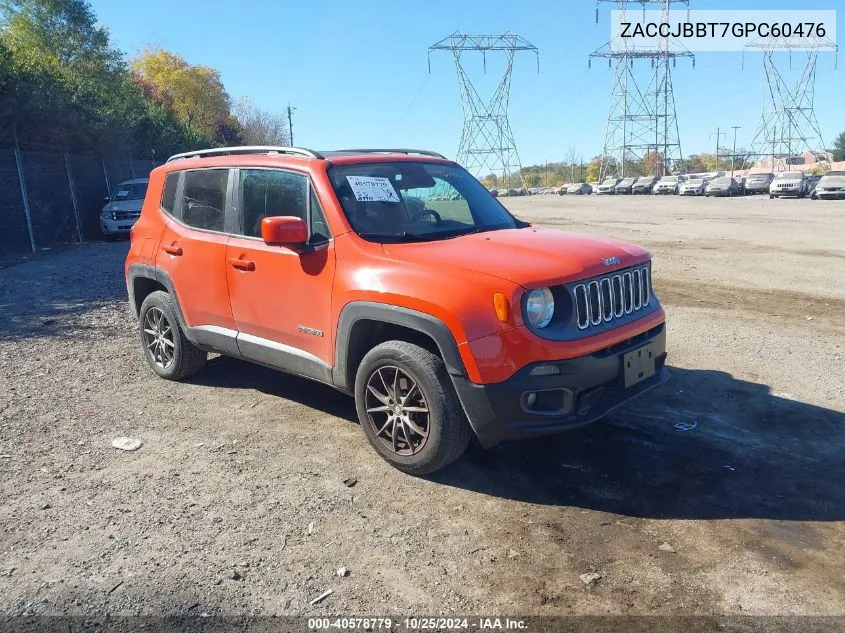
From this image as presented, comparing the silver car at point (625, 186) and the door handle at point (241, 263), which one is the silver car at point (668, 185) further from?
the door handle at point (241, 263)

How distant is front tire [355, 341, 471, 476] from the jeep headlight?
573 mm

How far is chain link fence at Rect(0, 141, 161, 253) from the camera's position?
1630 centimetres

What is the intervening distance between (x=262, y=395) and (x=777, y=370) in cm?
450

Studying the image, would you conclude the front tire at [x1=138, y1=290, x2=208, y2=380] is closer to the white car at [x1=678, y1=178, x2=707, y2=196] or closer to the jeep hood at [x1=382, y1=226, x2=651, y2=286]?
the jeep hood at [x1=382, y1=226, x2=651, y2=286]

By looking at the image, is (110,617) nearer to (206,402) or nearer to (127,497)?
(127,497)

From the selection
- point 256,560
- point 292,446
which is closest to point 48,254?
point 292,446

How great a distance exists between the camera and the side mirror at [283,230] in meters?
4.25

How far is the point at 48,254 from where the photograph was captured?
16.4 metres

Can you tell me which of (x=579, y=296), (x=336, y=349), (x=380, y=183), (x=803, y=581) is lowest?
(x=803, y=581)

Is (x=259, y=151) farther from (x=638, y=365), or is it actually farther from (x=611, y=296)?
(x=638, y=365)

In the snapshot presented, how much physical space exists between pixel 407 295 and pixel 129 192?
18.1 meters

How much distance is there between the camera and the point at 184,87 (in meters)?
51.4

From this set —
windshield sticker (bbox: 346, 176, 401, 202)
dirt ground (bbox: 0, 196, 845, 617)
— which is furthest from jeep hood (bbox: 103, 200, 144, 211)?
windshield sticker (bbox: 346, 176, 401, 202)

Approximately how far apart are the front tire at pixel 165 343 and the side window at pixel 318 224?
1826 mm
